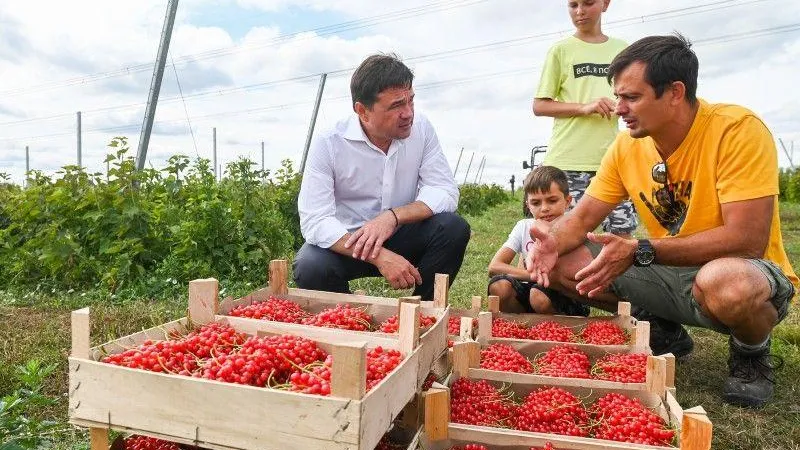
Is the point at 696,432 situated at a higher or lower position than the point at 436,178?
lower

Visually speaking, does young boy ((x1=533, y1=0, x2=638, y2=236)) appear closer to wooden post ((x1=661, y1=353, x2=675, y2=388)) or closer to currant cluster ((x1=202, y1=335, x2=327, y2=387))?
wooden post ((x1=661, y1=353, x2=675, y2=388))

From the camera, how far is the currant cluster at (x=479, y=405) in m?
2.53

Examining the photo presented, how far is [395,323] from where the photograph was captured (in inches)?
113

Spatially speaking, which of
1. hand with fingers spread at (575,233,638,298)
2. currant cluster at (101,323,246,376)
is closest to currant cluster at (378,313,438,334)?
currant cluster at (101,323,246,376)

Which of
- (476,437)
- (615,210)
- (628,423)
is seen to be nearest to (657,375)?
(628,423)

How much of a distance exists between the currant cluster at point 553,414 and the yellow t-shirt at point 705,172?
1.32 m

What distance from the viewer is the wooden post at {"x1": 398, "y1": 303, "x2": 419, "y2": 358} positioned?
2.30 metres

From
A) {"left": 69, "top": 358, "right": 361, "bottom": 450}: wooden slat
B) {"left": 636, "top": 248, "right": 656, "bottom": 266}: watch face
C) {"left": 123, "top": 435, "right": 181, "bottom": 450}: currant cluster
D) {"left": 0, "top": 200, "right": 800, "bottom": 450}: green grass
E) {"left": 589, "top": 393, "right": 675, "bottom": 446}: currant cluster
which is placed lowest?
{"left": 0, "top": 200, "right": 800, "bottom": 450}: green grass

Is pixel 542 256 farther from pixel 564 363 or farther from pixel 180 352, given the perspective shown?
pixel 180 352

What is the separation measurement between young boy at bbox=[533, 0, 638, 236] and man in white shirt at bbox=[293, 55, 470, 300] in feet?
3.30

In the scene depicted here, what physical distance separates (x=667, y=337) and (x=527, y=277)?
0.92 meters

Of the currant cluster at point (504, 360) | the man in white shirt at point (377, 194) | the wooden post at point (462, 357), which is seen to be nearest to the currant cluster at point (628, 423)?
the currant cluster at point (504, 360)

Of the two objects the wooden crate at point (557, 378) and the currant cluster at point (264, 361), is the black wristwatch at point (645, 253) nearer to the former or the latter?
the wooden crate at point (557, 378)

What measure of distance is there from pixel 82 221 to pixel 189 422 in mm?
5618
